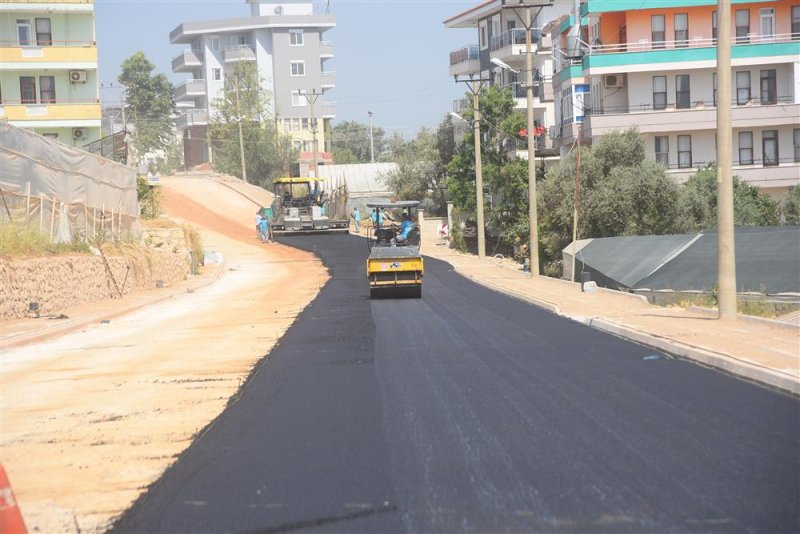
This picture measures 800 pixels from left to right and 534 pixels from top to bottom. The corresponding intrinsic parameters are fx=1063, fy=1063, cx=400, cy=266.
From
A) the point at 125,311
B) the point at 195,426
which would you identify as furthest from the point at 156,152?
the point at 195,426

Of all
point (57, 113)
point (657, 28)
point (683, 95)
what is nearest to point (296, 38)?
point (57, 113)

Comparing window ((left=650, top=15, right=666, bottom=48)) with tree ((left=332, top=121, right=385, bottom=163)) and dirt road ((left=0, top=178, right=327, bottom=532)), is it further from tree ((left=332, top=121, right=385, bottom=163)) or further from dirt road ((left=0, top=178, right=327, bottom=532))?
tree ((left=332, top=121, right=385, bottom=163))

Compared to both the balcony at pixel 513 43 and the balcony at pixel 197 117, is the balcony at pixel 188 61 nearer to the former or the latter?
the balcony at pixel 197 117

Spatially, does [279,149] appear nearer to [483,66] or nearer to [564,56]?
[483,66]

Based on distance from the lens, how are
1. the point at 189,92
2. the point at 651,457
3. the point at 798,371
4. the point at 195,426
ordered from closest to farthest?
the point at 651,457 → the point at 195,426 → the point at 798,371 → the point at 189,92

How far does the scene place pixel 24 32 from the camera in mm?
55969

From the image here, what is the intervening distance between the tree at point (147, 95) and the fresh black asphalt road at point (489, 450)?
125178 millimetres

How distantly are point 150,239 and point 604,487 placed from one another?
3530 cm

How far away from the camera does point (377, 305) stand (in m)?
26.6

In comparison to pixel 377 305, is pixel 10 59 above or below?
above

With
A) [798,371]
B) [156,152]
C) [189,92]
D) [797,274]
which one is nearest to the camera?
[798,371]

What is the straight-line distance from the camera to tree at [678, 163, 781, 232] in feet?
145

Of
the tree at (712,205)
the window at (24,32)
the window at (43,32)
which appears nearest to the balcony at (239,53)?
the window at (43,32)

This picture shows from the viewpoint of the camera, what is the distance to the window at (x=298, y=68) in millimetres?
121438
